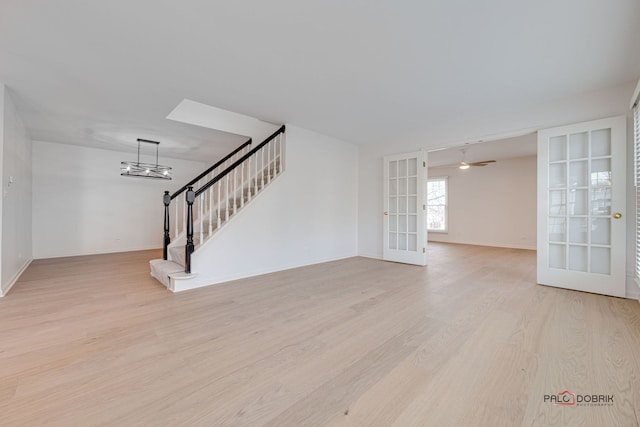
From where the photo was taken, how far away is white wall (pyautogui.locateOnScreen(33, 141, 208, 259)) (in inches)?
219

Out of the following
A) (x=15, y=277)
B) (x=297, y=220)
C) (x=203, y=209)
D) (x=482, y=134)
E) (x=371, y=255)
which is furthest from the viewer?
(x=371, y=255)

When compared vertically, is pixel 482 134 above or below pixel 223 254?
above

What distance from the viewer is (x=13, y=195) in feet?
12.1

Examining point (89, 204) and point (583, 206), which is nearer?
point (583, 206)

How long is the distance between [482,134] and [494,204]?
4623 millimetres

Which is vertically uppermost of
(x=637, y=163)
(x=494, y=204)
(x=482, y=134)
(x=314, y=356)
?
(x=482, y=134)

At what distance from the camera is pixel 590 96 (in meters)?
3.32

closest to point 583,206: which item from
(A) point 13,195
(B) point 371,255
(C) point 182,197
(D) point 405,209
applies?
(D) point 405,209

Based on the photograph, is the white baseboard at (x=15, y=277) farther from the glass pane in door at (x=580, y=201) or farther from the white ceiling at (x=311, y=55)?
the glass pane in door at (x=580, y=201)

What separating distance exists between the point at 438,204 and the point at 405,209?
15.3ft

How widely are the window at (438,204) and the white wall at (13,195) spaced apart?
9.69 m

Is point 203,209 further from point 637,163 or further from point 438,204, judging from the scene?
point 438,204

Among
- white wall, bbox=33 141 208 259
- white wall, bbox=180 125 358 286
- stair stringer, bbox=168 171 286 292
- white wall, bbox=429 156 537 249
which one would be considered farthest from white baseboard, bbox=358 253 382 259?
white wall, bbox=33 141 208 259

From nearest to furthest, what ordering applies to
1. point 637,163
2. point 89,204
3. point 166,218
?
point 637,163 < point 166,218 < point 89,204
